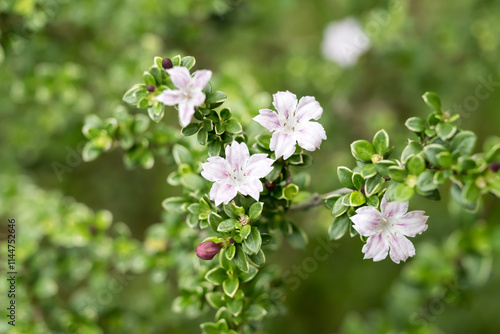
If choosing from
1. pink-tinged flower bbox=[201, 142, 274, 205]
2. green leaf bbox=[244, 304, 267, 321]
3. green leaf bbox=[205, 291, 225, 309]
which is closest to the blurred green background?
green leaf bbox=[205, 291, 225, 309]

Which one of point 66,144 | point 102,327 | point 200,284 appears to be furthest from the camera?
point 66,144

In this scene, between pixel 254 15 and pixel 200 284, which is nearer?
pixel 200 284

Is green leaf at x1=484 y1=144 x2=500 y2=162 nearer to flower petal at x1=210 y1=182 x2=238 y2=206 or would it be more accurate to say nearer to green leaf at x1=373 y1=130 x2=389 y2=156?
green leaf at x1=373 y1=130 x2=389 y2=156

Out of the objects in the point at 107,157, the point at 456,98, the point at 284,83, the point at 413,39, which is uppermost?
the point at 413,39

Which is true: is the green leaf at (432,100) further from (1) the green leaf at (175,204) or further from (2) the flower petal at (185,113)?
(1) the green leaf at (175,204)

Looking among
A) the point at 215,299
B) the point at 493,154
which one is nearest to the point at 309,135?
the point at 493,154

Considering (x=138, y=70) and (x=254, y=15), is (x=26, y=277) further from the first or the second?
(x=254, y=15)

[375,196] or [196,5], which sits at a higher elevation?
[375,196]

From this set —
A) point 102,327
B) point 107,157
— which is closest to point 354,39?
point 107,157
